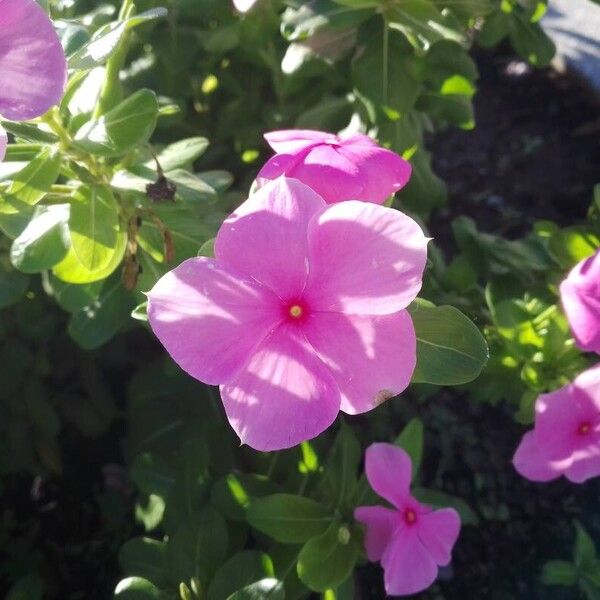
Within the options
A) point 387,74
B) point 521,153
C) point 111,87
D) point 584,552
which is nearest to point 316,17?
point 387,74

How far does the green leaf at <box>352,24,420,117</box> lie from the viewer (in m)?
1.18

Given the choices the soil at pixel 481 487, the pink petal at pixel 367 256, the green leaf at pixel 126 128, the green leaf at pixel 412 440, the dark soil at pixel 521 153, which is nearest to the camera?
the pink petal at pixel 367 256

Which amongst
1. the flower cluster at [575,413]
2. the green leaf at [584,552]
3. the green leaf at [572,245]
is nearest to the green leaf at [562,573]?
the green leaf at [584,552]

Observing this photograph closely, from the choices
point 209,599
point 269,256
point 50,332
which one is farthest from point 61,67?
point 50,332

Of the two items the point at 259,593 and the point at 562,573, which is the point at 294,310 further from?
A: the point at 562,573

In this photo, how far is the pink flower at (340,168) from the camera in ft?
2.28

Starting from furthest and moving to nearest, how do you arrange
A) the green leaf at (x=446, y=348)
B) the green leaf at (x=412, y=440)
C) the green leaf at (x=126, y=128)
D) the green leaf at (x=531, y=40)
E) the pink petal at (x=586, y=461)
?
the green leaf at (x=531, y=40) → the green leaf at (x=412, y=440) → the pink petal at (x=586, y=461) → the green leaf at (x=126, y=128) → the green leaf at (x=446, y=348)

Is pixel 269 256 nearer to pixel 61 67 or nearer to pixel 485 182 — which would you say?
pixel 61 67

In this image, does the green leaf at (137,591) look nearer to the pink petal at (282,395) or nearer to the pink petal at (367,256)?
the pink petal at (282,395)

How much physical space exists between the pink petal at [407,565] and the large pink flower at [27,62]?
73cm

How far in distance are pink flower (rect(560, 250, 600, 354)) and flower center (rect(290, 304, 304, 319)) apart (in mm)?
364

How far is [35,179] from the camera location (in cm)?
85

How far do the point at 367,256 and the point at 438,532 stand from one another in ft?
1.93

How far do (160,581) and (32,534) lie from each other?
2.27 ft
